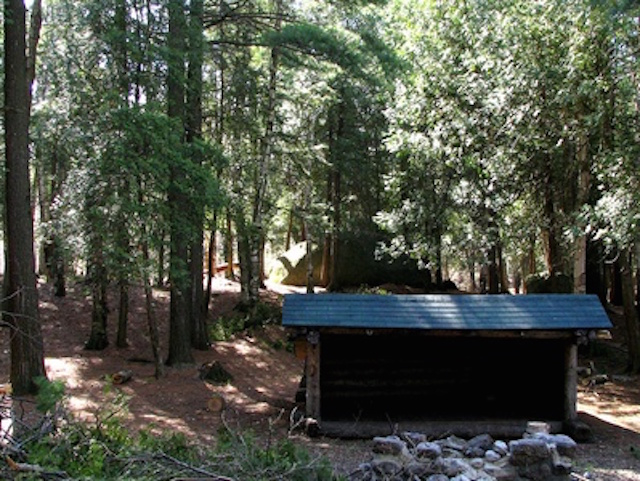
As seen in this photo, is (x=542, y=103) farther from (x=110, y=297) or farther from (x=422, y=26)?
(x=110, y=297)

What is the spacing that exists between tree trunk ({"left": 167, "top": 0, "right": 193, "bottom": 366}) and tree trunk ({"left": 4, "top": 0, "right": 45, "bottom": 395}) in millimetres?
2481

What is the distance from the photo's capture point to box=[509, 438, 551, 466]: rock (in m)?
7.04

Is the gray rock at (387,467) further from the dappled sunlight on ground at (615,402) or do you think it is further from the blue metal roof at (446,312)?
the dappled sunlight on ground at (615,402)

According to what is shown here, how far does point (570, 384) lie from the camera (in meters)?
9.48

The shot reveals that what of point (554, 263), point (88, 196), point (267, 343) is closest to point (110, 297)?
point (267, 343)

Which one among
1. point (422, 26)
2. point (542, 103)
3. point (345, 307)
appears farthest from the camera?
point (422, 26)

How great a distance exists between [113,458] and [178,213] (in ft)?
22.9

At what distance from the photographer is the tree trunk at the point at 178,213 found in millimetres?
11211

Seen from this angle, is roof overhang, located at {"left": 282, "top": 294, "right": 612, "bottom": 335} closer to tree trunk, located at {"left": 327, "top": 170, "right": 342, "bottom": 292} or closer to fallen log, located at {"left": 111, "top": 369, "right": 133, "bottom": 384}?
fallen log, located at {"left": 111, "top": 369, "right": 133, "bottom": 384}

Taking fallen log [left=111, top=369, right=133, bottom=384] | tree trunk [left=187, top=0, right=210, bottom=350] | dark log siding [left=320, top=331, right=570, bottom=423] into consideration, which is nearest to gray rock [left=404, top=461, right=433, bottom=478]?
dark log siding [left=320, top=331, right=570, bottom=423]

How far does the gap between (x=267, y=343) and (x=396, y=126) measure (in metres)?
7.05

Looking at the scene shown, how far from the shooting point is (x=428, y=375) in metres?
10.8

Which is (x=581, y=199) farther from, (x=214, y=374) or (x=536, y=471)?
(x=214, y=374)

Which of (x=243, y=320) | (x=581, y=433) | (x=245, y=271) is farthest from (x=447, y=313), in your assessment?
(x=245, y=271)
